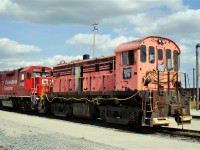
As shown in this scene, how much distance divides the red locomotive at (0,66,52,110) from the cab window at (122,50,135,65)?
10399 millimetres

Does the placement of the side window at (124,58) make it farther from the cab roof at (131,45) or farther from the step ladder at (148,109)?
the step ladder at (148,109)

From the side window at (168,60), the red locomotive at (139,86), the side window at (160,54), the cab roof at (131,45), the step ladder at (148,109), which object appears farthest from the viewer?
the side window at (168,60)

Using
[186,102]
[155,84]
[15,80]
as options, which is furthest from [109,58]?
[15,80]

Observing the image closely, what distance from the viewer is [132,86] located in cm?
1658

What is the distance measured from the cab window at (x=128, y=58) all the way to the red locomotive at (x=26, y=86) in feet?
34.1

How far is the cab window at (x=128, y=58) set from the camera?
16.7 metres

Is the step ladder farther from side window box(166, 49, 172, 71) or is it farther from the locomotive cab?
side window box(166, 49, 172, 71)

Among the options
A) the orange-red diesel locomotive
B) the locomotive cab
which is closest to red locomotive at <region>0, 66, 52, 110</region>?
the orange-red diesel locomotive

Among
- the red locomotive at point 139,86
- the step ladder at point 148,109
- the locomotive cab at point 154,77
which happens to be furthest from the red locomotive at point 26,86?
the step ladder at point 148,109

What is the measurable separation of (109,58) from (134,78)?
9.74 ft

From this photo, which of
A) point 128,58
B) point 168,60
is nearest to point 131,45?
point 128,58

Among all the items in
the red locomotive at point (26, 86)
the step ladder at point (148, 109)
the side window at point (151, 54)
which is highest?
the side window at point (151, 54)

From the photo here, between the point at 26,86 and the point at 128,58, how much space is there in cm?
1334

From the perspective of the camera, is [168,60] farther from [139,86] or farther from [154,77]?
[139,86]
